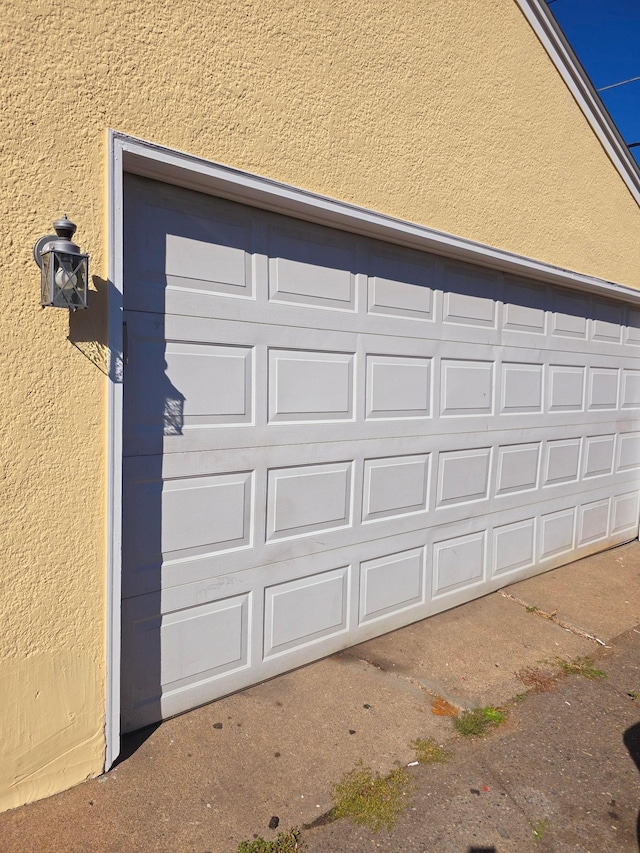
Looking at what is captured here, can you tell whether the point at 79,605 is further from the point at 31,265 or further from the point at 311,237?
the point at 311,237

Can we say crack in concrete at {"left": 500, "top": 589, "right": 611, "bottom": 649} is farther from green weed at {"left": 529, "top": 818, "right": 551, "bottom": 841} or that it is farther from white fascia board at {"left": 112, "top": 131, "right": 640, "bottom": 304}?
white fascia board at {"left": 112, "top": 131, "right": 640, "bottom": 304}

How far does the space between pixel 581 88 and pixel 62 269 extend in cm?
453

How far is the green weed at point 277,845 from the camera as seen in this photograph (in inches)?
88.5

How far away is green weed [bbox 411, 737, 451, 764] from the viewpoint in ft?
9.25

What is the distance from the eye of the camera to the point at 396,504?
395cm

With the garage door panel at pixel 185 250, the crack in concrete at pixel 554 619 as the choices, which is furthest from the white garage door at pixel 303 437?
the crack in concrete at pixel 554 619

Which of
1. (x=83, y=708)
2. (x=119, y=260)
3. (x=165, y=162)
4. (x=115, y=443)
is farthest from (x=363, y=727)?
(x=165, y=162)

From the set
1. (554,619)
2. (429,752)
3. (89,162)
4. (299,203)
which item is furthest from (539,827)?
(89,162)

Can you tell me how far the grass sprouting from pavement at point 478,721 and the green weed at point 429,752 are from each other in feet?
0.61

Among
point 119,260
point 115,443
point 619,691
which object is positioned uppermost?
point 119,260

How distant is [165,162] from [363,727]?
2.82 metres

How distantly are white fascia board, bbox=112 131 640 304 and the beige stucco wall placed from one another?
7 cm

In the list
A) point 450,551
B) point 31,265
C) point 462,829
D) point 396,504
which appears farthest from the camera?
point 450,551

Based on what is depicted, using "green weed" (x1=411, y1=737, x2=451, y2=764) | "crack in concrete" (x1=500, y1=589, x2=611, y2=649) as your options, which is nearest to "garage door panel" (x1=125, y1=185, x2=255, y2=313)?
"green weed" (x1=411, y1=737, x2=451, y2=764)
